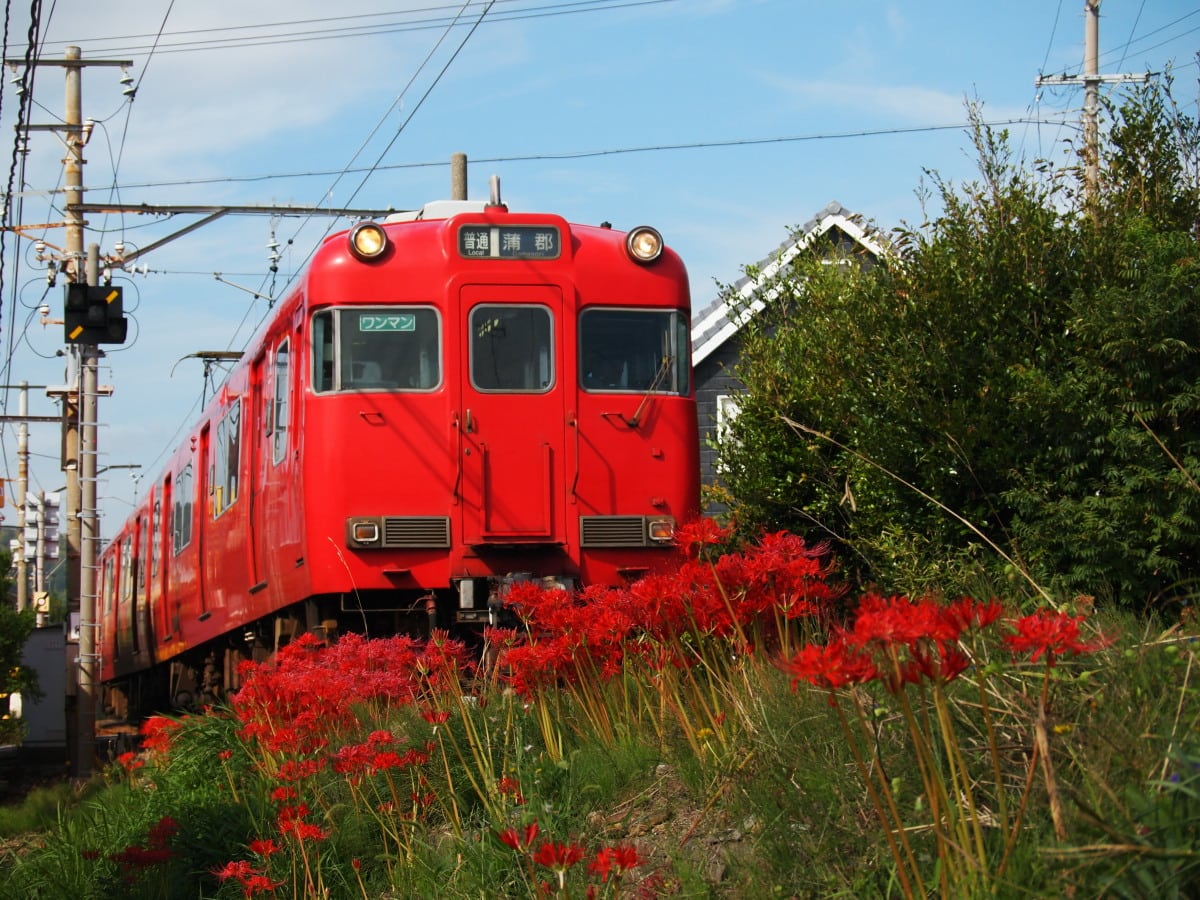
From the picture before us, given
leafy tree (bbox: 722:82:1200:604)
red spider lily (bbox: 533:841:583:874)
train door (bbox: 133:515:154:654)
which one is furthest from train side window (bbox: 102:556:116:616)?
red spider lily (bbox: 533:841:583:874)

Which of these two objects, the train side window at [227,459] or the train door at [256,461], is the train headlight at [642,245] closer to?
the train door at [256,461]

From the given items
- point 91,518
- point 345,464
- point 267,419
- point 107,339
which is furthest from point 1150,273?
point 91,518

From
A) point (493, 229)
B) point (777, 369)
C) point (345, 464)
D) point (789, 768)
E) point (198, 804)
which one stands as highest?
point (493, 229)

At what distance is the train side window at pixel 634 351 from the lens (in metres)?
9.96

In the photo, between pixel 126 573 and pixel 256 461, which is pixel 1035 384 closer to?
pixel 256 461

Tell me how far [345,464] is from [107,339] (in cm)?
943

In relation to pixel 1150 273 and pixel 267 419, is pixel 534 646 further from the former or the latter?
pixel 267 419

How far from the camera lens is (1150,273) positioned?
7.51 m

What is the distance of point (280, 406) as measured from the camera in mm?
10633

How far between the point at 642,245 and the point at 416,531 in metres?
2.53

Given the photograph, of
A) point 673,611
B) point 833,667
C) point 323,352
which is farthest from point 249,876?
point 323,352

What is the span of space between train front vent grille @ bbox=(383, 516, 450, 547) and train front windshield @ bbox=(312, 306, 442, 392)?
2.92 feet

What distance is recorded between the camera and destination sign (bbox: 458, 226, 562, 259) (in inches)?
387

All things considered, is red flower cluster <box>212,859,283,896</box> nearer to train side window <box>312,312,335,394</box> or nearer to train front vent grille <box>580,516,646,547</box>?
train front vent grille <box>580,516,646,547</box>
